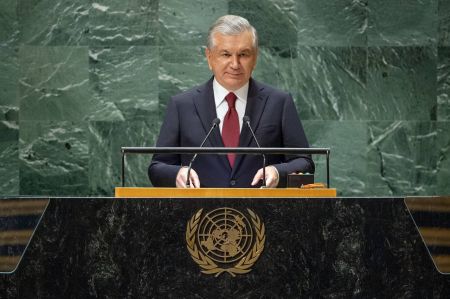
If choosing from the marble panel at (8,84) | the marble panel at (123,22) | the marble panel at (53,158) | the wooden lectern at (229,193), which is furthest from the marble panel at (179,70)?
the wooden lectern at (229,193)

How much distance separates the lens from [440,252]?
351 cm

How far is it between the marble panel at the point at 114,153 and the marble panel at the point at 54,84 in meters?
0.22

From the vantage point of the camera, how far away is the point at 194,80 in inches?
299

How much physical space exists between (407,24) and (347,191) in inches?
56.3

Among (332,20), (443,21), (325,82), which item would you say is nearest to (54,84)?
(325,82)

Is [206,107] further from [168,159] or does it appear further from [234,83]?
[168,159]

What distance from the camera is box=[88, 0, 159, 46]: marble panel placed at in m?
7.59

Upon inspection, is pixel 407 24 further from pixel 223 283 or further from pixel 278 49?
pixel 223 283

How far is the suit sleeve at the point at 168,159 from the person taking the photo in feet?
15.3

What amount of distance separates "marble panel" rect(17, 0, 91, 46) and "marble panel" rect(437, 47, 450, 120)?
9.38ft

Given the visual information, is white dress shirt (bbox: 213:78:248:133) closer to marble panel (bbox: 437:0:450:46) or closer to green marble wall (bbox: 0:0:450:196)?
green marble wall (bbox: 0:0:450:196)

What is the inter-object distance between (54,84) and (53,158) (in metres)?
0.59

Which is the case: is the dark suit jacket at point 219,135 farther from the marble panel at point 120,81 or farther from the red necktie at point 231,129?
the marble panel at point 120,81

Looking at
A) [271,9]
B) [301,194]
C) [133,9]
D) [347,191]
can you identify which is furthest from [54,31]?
[301,194]
